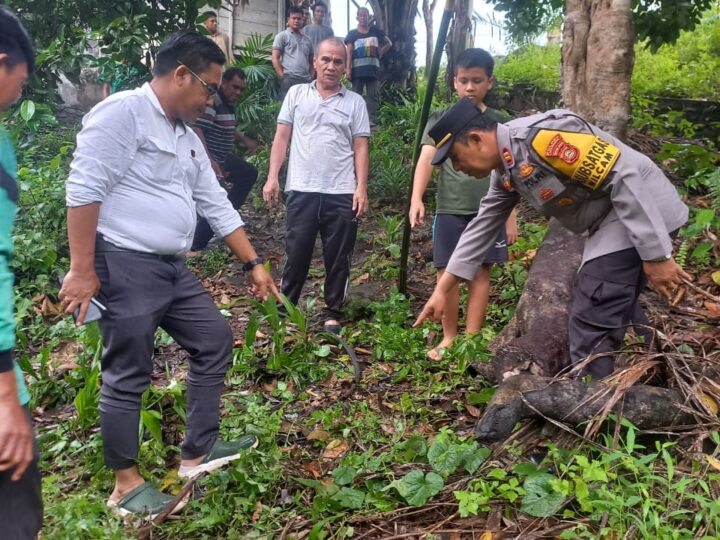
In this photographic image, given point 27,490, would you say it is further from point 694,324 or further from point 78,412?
point 694,324

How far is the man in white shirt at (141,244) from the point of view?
7.96 feet

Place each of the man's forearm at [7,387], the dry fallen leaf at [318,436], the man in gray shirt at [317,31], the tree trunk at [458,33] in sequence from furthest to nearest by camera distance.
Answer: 1. the man in gray shirt at [317,31]
2. the tree trunk at [458,33]
3. the dry fallen leaf at [318,436]
4. the man's forearm at [7,387]

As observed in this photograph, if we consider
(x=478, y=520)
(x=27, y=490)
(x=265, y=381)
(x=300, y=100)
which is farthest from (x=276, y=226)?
(x=27, y=490)

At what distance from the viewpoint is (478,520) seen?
240 cm

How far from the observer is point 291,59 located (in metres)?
8.88

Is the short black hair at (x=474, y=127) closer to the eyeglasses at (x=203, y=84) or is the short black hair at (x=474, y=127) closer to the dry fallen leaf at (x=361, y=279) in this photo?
the eyeglasses at (x=203, y=84)

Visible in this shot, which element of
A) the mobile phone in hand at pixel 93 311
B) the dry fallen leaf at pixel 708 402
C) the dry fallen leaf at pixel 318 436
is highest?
the mobile phone in hand at pixel 93 311

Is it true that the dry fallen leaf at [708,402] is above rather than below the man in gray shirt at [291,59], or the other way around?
below

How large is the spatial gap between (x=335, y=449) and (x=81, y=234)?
1575mm

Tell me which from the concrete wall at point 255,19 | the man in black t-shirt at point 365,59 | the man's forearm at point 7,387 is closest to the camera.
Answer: the man's forearm at point 7,387

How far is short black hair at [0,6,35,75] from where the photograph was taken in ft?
5.03

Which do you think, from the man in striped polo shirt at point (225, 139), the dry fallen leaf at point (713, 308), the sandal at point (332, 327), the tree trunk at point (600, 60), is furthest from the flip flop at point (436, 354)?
the man in striped polo shirt at point (225, 139)

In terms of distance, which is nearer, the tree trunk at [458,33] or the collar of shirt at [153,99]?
the collar of shirt at [153,99]

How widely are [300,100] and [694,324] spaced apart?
309 cm
